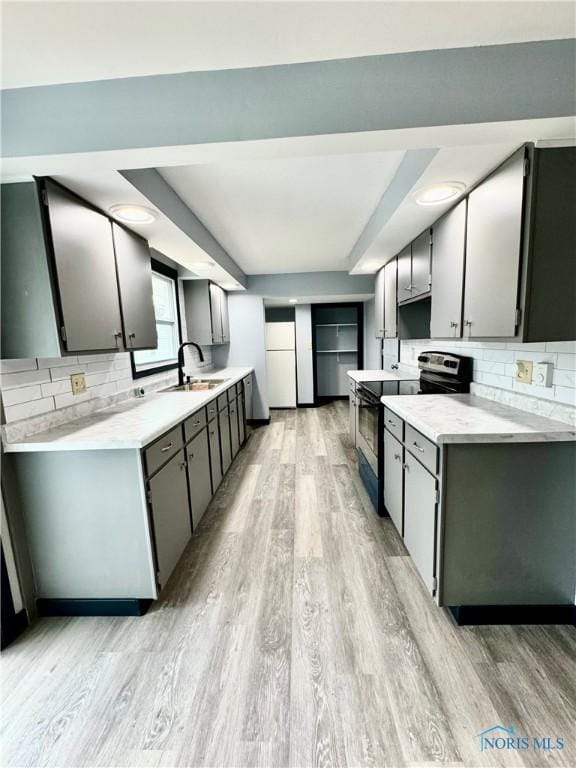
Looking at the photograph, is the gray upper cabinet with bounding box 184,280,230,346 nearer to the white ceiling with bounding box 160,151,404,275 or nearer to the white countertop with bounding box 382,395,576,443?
the white ceiling with bounding box 160,151,404,275

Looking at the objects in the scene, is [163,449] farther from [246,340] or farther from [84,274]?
[246,340]

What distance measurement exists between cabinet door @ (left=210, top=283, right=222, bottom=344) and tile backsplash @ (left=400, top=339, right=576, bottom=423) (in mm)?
2807

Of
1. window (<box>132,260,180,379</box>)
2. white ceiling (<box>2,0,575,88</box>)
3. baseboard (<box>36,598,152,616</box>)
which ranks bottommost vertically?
baseboard (<box>36,598,152,616</box>)

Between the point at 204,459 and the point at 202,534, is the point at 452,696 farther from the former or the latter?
the point at 204,459

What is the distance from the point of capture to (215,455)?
278 cm

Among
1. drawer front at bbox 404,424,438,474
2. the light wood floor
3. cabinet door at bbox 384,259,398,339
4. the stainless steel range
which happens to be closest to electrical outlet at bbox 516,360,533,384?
the stainless steel range

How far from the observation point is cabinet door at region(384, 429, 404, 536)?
1.96 meters

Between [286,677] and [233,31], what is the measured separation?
234cm

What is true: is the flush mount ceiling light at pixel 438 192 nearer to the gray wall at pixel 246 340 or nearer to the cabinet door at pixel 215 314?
the cabinet door at pixel 215 314

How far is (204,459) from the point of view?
2447 mm

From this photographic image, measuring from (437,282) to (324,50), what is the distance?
4.67 feet

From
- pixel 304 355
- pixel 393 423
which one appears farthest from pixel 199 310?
pixel 393 423

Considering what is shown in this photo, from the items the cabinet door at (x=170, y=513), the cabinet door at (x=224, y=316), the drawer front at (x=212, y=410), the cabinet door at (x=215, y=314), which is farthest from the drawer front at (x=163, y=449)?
the cabinet door at (x=224, y=316)

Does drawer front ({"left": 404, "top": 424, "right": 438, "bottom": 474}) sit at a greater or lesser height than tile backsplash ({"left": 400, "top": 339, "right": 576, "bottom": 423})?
lesser
